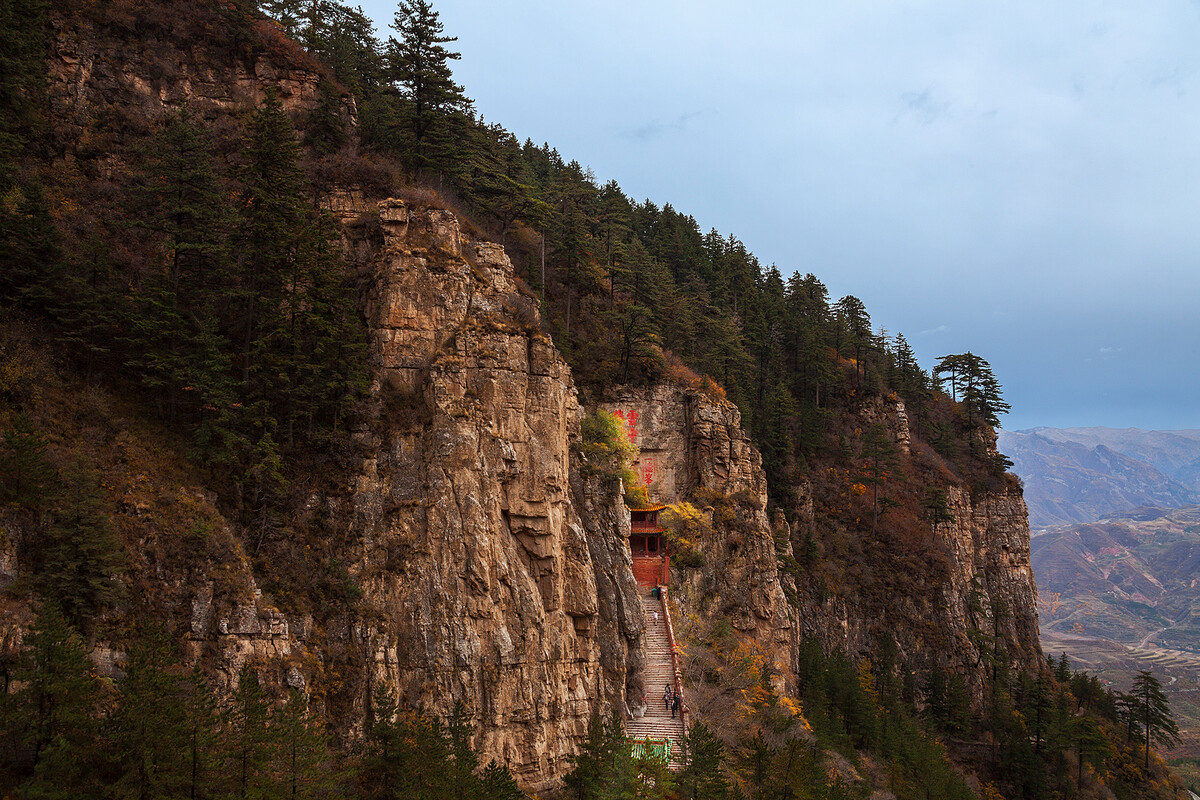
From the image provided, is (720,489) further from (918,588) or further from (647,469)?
(918,588)

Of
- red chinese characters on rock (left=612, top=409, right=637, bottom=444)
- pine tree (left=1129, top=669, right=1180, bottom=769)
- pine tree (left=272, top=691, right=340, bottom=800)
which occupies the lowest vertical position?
pine tree (left=1129, top=669, right=1180, bottom=769)

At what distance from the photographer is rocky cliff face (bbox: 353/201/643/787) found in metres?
25.5

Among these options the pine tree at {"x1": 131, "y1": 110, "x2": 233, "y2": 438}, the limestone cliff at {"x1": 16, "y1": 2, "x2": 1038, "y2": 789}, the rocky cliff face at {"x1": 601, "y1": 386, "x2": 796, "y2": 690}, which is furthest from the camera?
the rocky cliff face at {"x1": 601, "y1": 386, "x2": 796, "y2": 690}

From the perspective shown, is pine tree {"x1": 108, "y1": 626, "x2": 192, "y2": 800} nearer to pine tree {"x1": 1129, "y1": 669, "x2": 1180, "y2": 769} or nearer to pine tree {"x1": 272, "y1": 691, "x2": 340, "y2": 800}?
pine tree {"x1": 272, "y1": 691, "x2": 340, "y2": 800}

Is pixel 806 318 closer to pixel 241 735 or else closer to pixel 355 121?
pixel 355 121

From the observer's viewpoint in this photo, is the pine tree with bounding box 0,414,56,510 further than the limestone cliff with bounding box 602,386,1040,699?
No

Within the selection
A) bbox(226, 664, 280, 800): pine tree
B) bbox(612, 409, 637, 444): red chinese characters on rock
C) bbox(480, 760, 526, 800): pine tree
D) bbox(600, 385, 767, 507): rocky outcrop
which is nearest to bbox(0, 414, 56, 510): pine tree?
bbox(226, 664, 280, 800): pine tree

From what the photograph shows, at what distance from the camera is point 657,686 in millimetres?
33344

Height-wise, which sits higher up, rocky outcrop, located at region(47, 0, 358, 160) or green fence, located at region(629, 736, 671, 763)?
rocky outcrop, located at region(47, 0, 358, 160)

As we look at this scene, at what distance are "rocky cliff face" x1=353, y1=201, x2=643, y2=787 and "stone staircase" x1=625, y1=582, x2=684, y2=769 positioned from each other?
50.6 inches

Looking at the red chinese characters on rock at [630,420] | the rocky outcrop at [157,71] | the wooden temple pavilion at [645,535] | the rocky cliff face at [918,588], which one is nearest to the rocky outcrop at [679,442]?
the red chinese characters on rock at [630,420]

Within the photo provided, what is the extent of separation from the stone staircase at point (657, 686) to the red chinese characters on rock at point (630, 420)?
32.7ft

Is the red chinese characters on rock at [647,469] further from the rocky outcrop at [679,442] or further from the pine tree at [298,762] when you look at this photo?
the pine tree at [298,762]

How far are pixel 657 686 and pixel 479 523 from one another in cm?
1318
